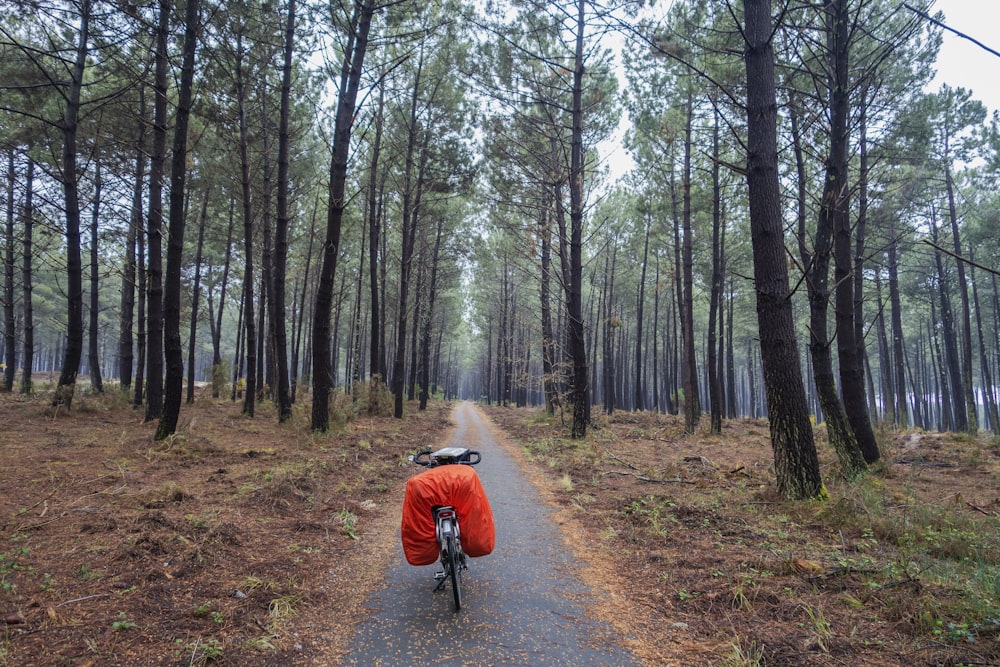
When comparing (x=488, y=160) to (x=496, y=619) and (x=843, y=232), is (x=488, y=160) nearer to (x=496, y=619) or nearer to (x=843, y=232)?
Answer: (x=843, y=232)

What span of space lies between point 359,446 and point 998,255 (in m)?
26.0

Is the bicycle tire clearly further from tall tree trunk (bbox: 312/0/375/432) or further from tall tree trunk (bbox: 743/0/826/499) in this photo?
tall tree trunk (bbox: 312/0/375/432)

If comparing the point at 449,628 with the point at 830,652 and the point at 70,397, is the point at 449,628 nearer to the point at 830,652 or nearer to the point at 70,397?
the point at 830,652

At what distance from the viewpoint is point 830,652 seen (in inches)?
109

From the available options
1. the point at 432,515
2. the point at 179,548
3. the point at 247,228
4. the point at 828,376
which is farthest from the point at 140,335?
the point at 828,376

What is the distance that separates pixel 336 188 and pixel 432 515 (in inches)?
347

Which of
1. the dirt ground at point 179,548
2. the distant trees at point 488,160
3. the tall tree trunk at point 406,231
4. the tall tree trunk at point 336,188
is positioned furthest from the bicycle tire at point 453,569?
the tall tree trunk at point 406,231

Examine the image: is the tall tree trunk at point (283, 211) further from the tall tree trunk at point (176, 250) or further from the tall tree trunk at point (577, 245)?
the tall tree trunk at point (577, 245)

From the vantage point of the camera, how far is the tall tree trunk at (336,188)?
1038cm

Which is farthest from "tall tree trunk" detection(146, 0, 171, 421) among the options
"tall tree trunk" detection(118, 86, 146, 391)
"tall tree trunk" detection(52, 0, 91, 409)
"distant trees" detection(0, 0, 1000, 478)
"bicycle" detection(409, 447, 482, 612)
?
"bicycle" detection(409, 447, 482, 612)

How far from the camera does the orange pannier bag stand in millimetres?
3596

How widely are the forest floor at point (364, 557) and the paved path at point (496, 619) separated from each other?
0.22 meters

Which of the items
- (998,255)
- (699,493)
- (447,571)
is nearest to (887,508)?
(699,493)

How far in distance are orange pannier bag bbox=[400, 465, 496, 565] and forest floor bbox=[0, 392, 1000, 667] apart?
588 mm
